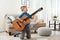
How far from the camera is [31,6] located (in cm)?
794

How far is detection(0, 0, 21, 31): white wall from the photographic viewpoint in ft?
23.2

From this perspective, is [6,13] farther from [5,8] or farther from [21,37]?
[21,37]

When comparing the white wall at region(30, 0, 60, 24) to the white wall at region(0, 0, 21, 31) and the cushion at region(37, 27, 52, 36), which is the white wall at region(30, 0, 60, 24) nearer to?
the white wall at region(0, 0, 21, 31)

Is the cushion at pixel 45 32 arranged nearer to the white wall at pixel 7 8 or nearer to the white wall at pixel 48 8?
the white wall at pixel 7 8

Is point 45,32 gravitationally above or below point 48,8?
below

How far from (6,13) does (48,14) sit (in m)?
2.54

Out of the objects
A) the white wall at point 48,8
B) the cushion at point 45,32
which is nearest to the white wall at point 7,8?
the white wall at point 48,8

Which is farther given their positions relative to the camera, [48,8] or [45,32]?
[48,8]

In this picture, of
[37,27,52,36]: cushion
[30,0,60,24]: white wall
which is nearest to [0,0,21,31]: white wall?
[30,0,60,24]: white wall

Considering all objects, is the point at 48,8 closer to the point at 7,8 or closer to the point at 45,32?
the point at 7,8

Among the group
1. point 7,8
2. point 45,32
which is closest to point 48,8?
point 7,8

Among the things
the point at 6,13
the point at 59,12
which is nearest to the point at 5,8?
the point at 6,13

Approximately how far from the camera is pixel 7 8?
7.21 m

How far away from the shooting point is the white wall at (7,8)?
23.2ft
